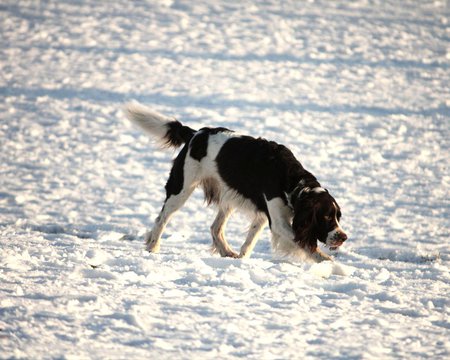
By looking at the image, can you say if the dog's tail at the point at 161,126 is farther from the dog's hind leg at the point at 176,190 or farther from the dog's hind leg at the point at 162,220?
the dog's hind leg at the point at 162,220

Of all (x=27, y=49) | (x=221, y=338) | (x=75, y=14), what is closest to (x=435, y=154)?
(x=221, y=338)

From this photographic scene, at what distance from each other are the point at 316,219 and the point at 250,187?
69 cm

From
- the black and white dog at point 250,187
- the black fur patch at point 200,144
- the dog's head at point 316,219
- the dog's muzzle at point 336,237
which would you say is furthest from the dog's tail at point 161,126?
the dog's muzzle at point 336,237

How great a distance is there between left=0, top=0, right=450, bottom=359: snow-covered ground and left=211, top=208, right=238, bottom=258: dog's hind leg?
0.72 ft

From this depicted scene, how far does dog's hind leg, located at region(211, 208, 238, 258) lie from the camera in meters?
5.83

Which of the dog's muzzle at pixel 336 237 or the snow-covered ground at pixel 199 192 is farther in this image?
the dog's muzzle at pixel 336 237

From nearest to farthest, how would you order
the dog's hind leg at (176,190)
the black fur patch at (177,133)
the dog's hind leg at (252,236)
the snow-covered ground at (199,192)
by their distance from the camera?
the snow-covered ground at (199,192) < the dog's hind leg at (252,236) < the dog's hind leg at (176,190) < the black fur patch at (177,133)

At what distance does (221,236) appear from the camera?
5.91 meters

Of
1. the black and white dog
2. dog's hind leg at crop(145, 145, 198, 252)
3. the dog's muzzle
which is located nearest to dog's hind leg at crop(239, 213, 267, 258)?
the black and white dog

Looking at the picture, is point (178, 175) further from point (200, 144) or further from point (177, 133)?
point (177, 133)

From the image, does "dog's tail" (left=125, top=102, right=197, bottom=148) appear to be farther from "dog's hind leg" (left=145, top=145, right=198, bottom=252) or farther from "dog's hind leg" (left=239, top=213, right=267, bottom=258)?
"dog's hind leg" (left=239, top=213, right=267, bottom=258)

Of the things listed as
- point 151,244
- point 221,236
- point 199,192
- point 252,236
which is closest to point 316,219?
point 252,236

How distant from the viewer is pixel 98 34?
47.8 ft

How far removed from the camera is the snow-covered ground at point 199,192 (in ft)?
11.1
